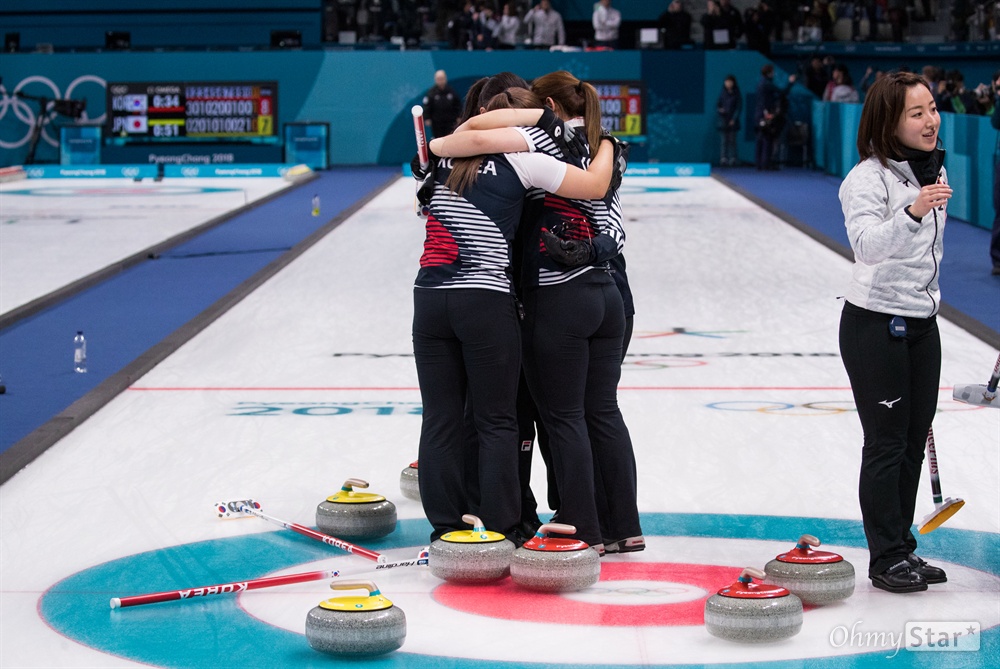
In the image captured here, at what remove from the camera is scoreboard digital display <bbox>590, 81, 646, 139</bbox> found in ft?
77.5

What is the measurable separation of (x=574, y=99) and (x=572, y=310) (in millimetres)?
702

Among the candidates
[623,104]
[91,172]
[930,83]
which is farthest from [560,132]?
[91,172]

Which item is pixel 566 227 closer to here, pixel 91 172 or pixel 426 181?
pixel 426 181

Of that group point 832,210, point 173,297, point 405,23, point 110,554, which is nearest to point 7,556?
point 110,554

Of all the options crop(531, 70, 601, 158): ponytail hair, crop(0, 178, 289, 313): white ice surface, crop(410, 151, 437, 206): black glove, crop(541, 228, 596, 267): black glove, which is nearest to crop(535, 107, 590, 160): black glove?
crop(531, 70, 601, 158): ponytail hair

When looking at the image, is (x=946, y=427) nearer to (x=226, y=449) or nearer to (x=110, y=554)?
(x=226, y=449)

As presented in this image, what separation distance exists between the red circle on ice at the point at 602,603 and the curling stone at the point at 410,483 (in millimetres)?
1047

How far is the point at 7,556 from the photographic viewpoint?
4.65 meters

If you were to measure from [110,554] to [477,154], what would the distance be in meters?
1.88

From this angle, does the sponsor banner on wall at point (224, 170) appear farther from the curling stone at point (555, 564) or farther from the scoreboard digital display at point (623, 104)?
the curling stone at point (555, 564)

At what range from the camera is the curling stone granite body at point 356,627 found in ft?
11.8

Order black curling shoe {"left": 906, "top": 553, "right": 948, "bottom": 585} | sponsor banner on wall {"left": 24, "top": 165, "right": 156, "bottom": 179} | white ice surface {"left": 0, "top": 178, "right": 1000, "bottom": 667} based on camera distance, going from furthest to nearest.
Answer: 1. sponsor banner on wall {"left": 24, "top": 165, "right": 156, "bottom": 179}
2. white ice surface {"left": 0, "top": 178, "right": 1000, "bottom": 667}
3. black curling shoe {"left": 906, "top": 553, "right": 948, "bottom": 585}

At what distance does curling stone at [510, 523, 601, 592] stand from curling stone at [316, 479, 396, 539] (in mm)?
747

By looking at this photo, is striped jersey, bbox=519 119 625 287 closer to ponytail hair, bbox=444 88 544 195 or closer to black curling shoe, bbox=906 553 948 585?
ponytail hair, bbox=444 88 544 195
